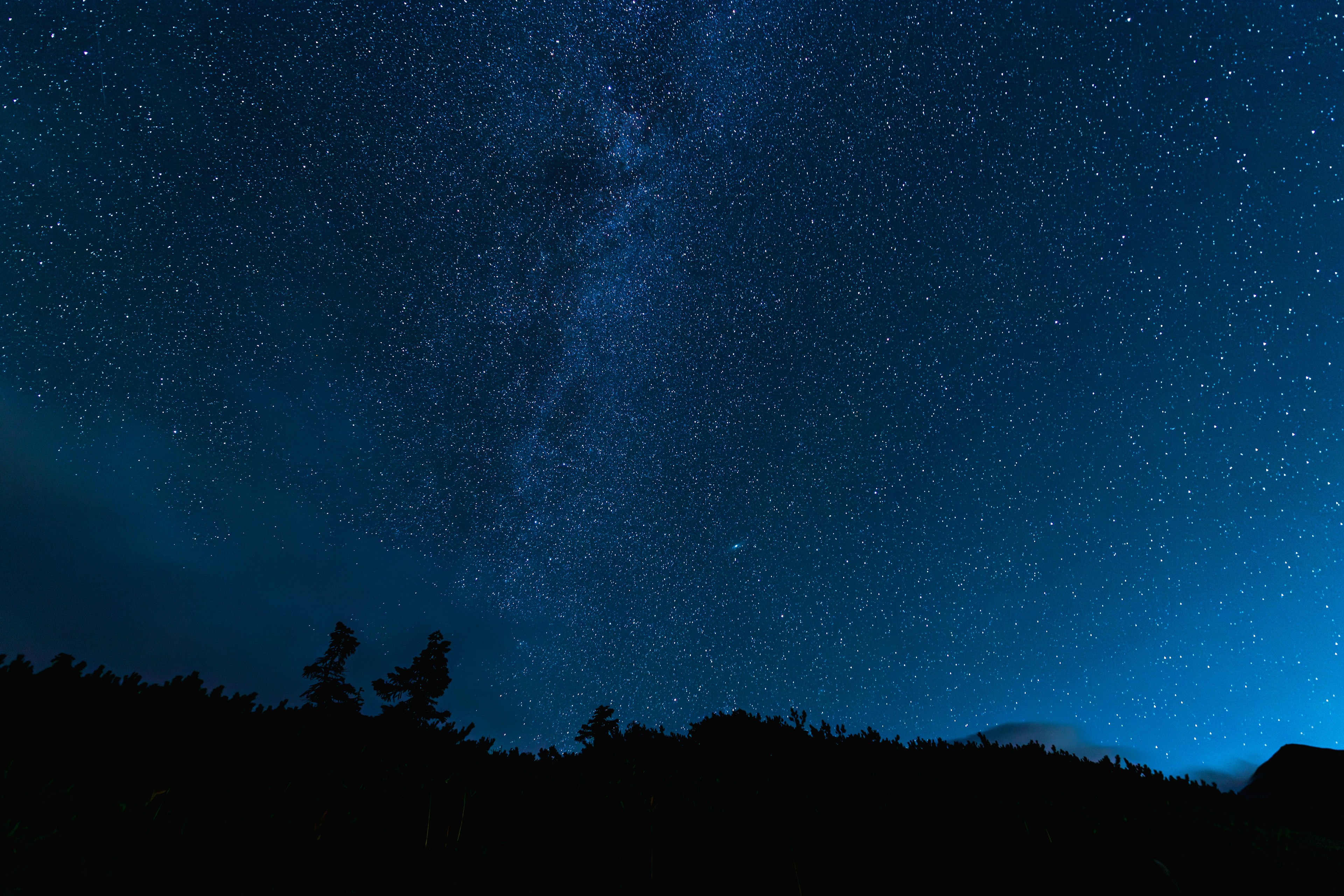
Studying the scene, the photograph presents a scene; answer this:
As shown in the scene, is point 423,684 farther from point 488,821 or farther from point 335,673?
point 488,821

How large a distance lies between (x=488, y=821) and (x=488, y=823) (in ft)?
0.12

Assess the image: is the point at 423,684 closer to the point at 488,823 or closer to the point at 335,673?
the point at 335,673

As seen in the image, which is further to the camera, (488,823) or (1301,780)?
(1301,780)

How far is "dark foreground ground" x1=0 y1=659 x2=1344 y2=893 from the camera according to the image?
128 inches

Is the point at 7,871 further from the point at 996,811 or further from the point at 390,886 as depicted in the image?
the point at 996,811

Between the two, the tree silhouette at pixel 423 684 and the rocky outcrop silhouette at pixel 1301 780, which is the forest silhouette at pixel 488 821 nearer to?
the rocky outcrop silhouette at pixel 1301 780

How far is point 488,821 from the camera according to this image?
14.1 ft

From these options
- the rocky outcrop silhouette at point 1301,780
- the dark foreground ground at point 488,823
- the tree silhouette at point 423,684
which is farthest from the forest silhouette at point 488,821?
the tree silhouette at point 423,684

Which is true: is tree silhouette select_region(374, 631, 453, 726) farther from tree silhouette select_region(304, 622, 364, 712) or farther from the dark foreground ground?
the dark foreground ground

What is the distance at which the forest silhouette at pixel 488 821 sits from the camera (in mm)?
3256

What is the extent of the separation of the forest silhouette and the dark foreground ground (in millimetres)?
19

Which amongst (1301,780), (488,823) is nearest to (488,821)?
(488,823)

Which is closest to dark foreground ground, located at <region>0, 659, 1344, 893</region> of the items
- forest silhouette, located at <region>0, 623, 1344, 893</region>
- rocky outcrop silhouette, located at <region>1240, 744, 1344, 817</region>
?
forest silhouette, located at <region>0, 623, 1344, 893</region>

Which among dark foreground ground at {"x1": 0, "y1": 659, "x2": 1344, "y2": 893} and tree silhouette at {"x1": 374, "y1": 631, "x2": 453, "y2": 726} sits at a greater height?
tree silhouette at {"x1": 374, "y1": 631, "x2": 453, "y2": 726}
